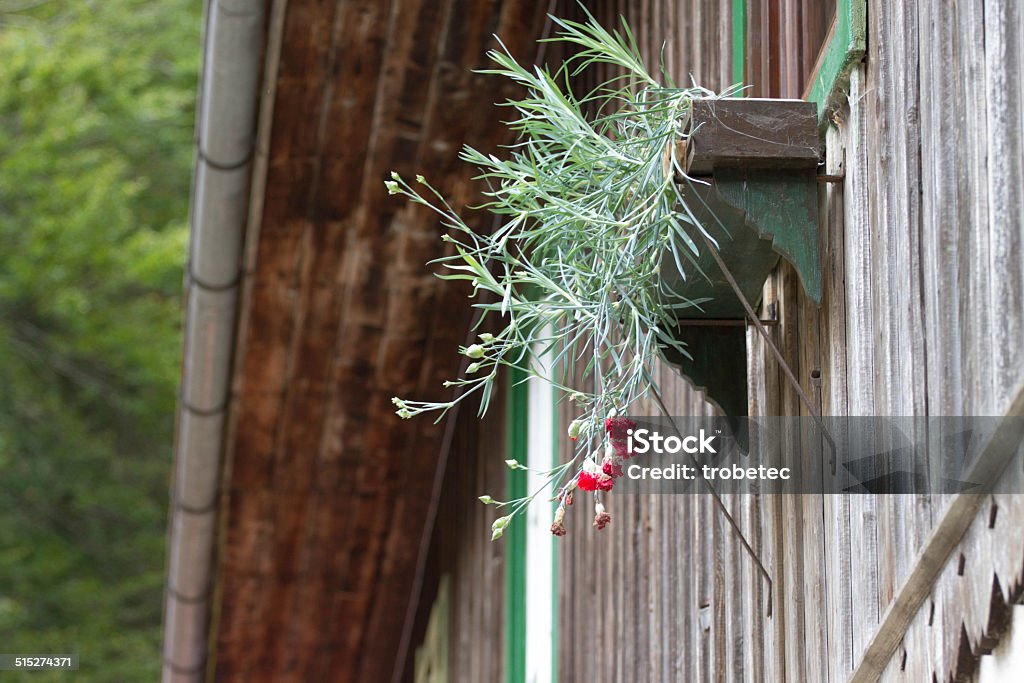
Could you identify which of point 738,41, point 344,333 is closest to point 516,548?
point 344,333

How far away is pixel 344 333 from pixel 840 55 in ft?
8.13

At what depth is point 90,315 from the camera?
9734 millimetres

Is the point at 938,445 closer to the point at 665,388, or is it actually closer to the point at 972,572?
the point at 972,572

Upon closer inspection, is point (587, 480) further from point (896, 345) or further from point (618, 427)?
point (896, 345)

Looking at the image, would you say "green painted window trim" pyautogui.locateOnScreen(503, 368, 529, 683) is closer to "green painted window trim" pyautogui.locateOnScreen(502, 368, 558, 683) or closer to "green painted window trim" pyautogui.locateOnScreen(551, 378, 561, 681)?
"green painted window trim" pyautogui.locateOnScreen(502, 368, 558, 683)

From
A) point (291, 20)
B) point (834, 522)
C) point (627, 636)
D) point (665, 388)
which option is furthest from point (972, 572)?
point (291, 20)

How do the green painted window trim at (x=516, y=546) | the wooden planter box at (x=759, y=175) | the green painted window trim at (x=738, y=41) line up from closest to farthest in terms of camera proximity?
the wooden planter box at (x=759, y=175), the green painted window trim at (x=738, y=41), the green painted window trim at (x=516, y=546)

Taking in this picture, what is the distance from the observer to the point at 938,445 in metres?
1.14

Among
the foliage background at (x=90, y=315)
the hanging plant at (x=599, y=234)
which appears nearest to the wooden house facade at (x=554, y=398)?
the hanging plant at (x=599, y=234)

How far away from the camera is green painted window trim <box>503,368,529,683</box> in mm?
3742

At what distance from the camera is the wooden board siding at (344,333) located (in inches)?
126

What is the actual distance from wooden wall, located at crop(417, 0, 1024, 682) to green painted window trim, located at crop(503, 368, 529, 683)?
162 centimetres

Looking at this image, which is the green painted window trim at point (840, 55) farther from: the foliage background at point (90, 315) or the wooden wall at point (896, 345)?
the foliage background at point (90, 315)

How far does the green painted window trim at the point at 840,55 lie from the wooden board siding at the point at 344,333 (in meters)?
1.72
